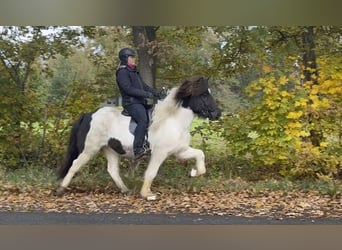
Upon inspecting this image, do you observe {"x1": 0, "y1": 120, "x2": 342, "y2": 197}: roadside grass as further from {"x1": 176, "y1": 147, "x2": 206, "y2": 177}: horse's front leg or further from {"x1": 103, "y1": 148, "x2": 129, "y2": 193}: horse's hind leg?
{"x1": 176, "y1": 147, "x2": 206, "y2": 177}: horse's front leg

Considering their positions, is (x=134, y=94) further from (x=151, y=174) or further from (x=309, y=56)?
(x=309, y=56)

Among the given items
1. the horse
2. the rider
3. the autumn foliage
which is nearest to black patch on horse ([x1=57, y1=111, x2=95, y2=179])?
the horse

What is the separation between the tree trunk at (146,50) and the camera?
17.2 feet

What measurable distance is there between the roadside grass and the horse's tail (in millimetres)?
250

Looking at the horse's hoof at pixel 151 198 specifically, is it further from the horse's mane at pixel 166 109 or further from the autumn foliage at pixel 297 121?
the autumn foliage at pixel 297 121

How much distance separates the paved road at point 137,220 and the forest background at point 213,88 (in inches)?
47.1

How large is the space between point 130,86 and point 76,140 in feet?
2.33

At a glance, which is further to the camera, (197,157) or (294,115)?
(294,115)

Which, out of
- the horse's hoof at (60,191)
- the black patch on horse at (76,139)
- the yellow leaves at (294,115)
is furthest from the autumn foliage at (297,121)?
the horse's hoof at (60,191)

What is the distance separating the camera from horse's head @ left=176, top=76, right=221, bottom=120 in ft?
13.5

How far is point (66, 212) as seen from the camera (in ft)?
12.9

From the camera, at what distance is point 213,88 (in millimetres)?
5570

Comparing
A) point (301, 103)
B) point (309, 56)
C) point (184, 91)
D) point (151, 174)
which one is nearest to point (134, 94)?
point (184, 91)

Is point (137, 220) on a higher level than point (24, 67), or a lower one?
lower
